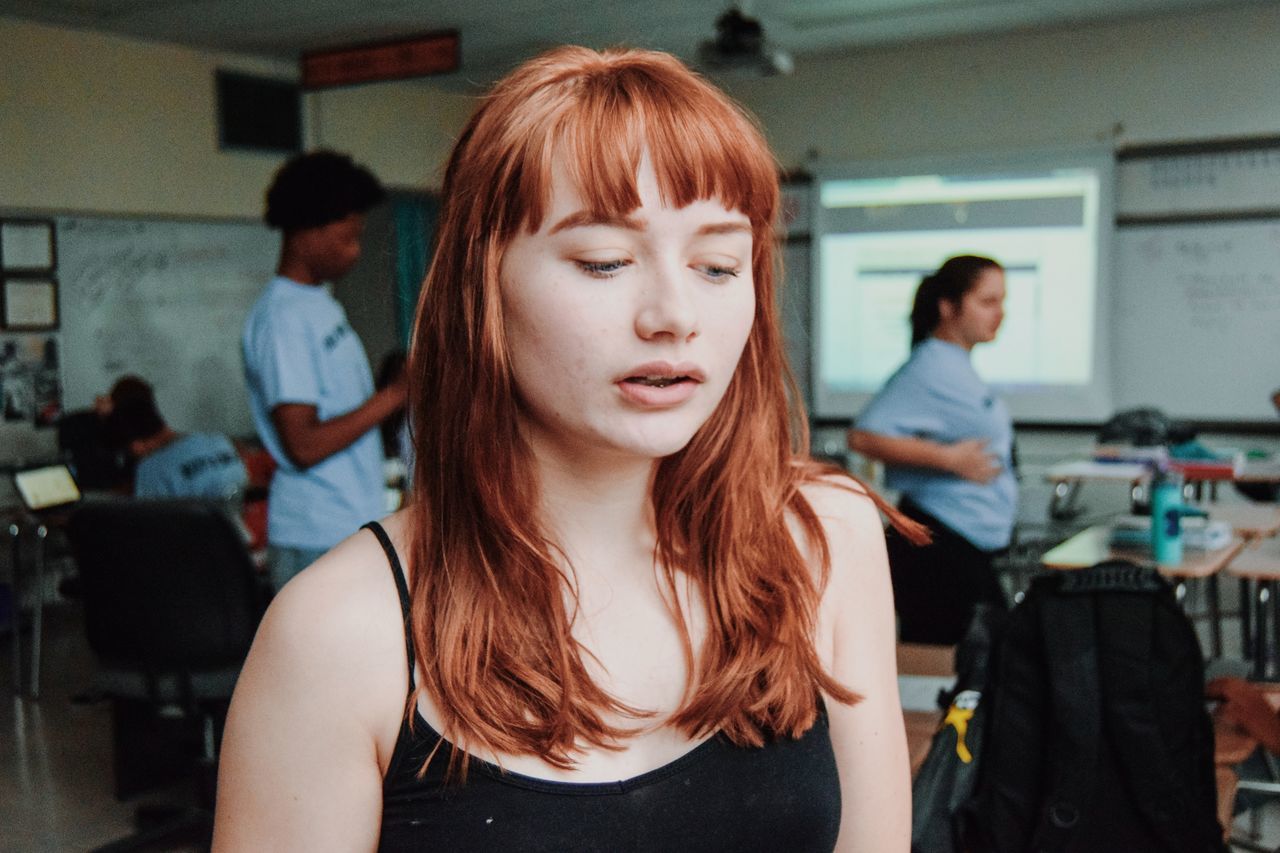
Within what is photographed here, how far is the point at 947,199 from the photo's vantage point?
21.9 ft

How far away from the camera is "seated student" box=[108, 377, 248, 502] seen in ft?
12.6

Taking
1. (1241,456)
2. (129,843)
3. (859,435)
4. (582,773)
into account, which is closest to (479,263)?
(582,773)

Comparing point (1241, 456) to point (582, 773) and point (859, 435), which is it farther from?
point (582, 773)

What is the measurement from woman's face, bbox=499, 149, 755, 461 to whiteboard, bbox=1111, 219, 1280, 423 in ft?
19.6

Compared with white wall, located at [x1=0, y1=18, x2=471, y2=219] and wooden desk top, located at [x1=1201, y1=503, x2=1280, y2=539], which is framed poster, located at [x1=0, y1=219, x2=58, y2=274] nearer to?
white wall, located at [x1=0, y1=18, x2=471, y2=219]

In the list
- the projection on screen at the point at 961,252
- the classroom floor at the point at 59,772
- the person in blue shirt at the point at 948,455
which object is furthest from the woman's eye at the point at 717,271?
the projection on screen at the point at 961,252

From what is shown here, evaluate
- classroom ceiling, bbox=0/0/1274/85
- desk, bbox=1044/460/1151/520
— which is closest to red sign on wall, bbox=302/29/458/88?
classroom ceiling, bbox=0/0/1274/85

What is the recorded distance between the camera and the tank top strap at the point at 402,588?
806 millimetres

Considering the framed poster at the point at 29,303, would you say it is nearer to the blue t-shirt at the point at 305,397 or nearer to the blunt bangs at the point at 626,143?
the blue t-shirt at the point at 305,397

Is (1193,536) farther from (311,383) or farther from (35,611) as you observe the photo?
(35,611)

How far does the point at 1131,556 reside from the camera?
3166 millimetres

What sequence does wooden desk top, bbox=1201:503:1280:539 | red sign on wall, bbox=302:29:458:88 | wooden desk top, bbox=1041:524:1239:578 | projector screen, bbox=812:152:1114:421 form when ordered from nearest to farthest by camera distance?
wooden desk top, bbox=1041:524:1239:578, wooden desk top, bbox=1201:503:1280:539, red sign on wall, bbox=302:29:458:88, projector screen, bbox=812:152:1114:421

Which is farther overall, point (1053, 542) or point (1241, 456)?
point (1053, 542)

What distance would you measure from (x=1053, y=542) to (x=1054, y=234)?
1.77 meters
